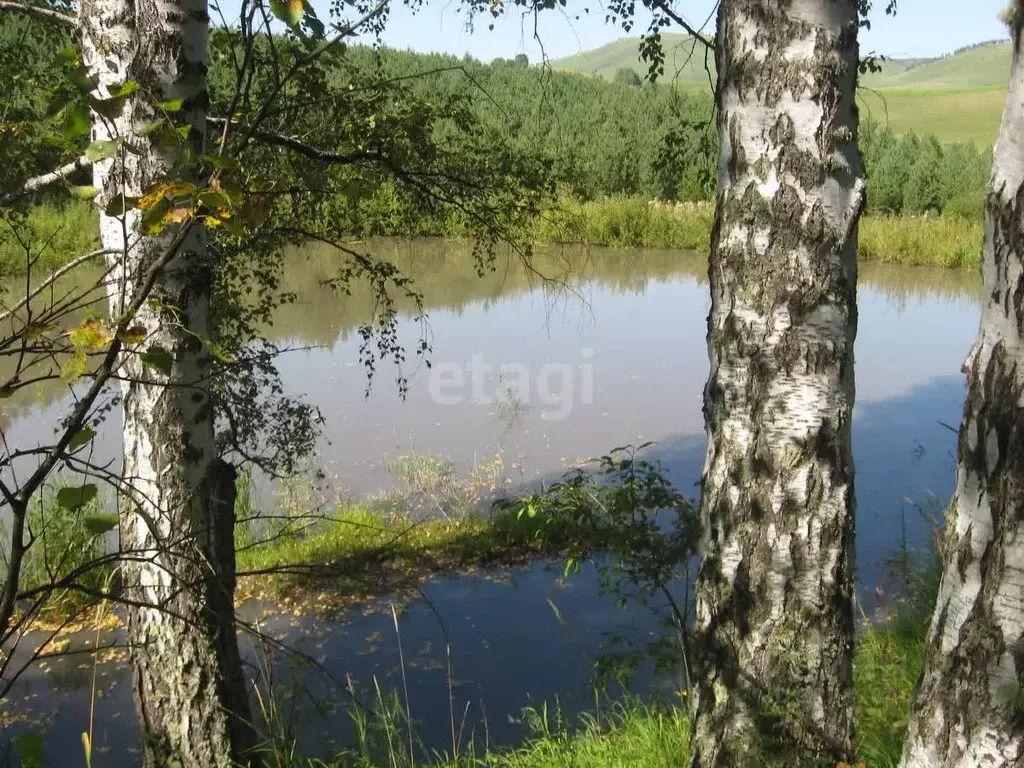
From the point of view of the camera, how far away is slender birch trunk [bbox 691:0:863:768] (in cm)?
173

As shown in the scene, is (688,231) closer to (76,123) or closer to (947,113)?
(76,123)

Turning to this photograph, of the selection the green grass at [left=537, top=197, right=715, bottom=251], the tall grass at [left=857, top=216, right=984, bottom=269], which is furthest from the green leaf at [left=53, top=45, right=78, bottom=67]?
the green grass at [left=537, top=197, right=715, bottom=251]

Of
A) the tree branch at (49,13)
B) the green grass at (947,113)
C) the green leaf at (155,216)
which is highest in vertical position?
the green grass at (947,113)

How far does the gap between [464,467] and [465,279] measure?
803 centimetres

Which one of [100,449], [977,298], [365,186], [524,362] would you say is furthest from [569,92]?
[365,186]

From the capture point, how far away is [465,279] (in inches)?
579

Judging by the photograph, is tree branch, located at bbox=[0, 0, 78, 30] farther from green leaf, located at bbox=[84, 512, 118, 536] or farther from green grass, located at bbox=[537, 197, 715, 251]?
green grass, located at bbox=[537, 197, 715, 251]

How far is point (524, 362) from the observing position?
980 cm

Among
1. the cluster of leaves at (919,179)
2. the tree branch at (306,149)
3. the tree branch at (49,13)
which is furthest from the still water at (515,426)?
the cluster of leaves at (919,179)

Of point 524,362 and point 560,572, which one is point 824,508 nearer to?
point 560,572

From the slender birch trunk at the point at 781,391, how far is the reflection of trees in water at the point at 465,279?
28.4 ft

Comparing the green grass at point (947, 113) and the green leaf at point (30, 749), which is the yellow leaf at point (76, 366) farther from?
the green grass at point (947, 113)

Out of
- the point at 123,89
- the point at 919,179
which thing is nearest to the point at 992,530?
the point at 123,89

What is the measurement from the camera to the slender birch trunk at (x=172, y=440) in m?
2.25
